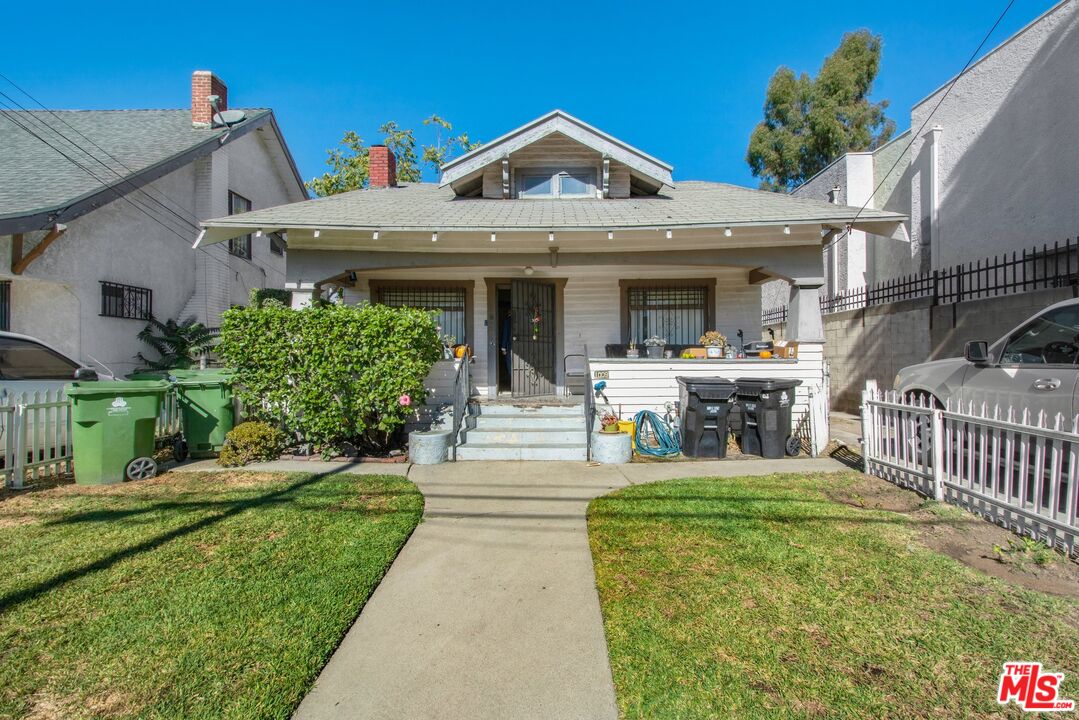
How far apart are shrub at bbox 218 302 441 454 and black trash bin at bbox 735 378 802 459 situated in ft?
15.7

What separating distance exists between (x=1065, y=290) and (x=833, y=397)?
6.12m

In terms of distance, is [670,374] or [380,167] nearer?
[670,374]

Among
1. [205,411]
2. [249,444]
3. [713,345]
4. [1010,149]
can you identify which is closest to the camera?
[249,444]

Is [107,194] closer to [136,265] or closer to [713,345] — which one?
[136,265]

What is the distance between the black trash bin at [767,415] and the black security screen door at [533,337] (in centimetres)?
391

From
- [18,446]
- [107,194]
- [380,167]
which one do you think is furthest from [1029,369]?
[107,194]

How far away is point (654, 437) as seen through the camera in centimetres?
820

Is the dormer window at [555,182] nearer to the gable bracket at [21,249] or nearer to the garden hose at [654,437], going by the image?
the garden hose at [654,437]

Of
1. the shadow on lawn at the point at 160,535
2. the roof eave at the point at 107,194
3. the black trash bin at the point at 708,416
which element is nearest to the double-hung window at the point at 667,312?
the black trash bin at the point at 708,416

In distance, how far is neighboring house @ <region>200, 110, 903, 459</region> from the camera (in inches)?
328

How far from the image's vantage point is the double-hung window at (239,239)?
14.3 m

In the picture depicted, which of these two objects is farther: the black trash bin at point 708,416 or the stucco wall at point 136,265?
the stucco wall at point 136,265

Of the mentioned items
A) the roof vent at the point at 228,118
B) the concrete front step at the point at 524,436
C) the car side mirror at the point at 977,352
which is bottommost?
the concrete front step at the point at 524,436

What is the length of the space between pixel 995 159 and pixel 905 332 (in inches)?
185
